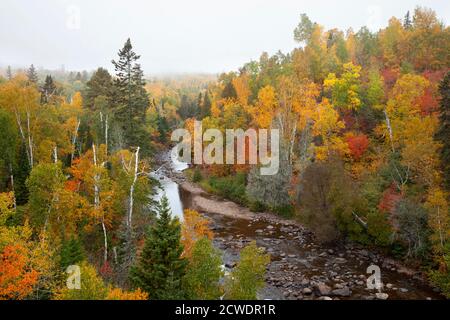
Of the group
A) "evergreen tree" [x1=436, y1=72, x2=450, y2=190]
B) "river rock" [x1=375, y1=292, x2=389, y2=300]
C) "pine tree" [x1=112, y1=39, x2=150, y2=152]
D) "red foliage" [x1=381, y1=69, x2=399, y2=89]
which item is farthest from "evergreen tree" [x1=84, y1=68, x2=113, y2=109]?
"river rock" [x1=375, y1=292, x2=389, y2=300]

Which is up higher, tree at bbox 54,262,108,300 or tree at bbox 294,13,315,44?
tree at bbox 294,13,315,44

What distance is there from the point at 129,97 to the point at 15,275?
2320 centimetres

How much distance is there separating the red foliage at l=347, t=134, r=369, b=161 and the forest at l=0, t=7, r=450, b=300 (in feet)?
0.65

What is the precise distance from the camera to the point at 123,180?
995 inches

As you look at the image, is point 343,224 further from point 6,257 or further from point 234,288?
point 6,257

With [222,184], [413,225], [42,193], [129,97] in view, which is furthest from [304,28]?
[42,193]

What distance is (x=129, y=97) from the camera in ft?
123

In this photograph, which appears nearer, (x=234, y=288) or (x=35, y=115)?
(x=234, y=288)

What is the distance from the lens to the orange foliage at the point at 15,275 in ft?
57.3

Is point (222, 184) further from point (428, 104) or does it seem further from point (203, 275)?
point (203, 275)

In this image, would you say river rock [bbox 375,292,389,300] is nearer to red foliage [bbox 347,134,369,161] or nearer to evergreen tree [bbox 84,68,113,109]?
red foliage [bbox 347,134,369,161]

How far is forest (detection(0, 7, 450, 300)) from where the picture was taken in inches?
738
